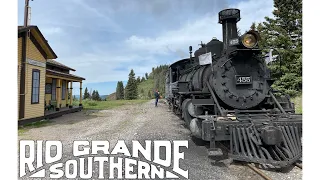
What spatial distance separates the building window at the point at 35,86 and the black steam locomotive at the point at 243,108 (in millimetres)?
7457

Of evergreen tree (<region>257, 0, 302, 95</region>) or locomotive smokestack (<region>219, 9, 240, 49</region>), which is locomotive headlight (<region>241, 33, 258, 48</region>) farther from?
evergreen tree (<region>257, 0, 302, 95</region>)

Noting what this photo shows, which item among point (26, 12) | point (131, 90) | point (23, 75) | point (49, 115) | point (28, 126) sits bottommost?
point (28, 126)

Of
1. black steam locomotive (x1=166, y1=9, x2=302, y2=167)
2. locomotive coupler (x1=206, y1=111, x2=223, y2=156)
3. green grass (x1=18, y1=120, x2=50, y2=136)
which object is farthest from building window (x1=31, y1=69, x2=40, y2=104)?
locomotive coupler (x1=206, y1=111, x2=223, y2=156)

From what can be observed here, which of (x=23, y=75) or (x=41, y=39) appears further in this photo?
(x=41, y=39)

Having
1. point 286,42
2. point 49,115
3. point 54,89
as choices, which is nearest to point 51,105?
point 54,89

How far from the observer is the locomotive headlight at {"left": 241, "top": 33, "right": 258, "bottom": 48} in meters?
4.52

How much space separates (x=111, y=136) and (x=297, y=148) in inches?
186

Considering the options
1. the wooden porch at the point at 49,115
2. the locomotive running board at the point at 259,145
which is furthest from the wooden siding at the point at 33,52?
the locomotive running board at the point at 259,145

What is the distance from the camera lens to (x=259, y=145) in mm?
3916

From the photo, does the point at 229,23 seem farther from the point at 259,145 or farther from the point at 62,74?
the point at 62,74

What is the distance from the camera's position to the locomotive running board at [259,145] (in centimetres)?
377

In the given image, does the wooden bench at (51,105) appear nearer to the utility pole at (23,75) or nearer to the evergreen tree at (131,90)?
the utility pole at (23,75)

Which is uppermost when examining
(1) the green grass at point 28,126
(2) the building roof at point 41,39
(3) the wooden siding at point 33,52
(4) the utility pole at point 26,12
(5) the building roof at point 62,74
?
(4) the utility pole at point 26,12

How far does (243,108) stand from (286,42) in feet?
31.6
